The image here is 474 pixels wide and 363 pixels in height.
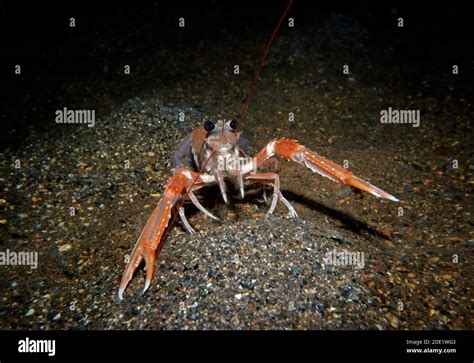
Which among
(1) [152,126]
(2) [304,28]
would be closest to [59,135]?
(1) [152,126]

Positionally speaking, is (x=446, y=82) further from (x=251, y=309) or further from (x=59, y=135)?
(x=59, y=135)

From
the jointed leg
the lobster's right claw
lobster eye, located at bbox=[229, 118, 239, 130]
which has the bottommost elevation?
the lobster's right claw

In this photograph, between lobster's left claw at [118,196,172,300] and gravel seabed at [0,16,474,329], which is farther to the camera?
lobster's left claw at [118,196,172,300]

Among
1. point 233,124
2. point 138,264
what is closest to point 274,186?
point 233,124

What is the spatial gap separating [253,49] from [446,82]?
4.37 m

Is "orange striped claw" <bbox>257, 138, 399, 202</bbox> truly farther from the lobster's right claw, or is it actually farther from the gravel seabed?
the lobster's right claw

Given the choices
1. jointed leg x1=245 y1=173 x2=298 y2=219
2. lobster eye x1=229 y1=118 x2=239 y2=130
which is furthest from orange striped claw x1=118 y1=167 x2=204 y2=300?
lobster eye x1=229 y1=118 x2=239 y2=130

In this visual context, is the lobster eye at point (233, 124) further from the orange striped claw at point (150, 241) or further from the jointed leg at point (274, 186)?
the orange striped claw at point (150, 241)

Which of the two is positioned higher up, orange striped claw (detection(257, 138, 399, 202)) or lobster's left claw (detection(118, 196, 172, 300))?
orange striped claw (detection(257, 138, 399, 202))

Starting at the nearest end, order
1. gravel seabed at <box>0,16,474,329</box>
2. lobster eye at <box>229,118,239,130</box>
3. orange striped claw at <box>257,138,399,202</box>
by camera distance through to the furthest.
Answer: gravel seabed at <box>0,16,474,329</box> < orange striped claw at <box>257,138,399,202</box> < lobster eye at <box>229,118,239,130</box>

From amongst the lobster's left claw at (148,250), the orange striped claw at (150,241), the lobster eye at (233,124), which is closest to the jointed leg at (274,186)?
the lobster eye at (233,124)

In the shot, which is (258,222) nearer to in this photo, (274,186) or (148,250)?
(274,186)

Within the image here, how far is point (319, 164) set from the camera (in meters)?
3.49

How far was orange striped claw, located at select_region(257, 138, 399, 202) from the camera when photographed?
10.4 feet
